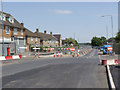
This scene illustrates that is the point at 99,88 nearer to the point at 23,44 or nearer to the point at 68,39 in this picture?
the point at 23,44

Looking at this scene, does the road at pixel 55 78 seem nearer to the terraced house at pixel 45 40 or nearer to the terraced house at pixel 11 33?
the terraced house at pixel 11 33

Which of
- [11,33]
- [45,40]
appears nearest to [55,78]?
[11,33]

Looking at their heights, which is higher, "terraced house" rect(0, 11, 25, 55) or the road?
"terraced house" rect(0, 11, 25, 55)

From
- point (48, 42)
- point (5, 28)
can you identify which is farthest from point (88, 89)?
point (48, 42)

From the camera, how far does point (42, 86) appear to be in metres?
10.0

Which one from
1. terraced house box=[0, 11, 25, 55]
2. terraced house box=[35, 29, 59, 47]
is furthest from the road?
terraced house box=[35, 29, 59, 47]

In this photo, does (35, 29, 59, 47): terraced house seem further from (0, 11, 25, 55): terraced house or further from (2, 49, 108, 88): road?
(2, 49, 108, 88): road

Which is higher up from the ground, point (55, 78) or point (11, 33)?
point (11, 33)

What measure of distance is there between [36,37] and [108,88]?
203 ft

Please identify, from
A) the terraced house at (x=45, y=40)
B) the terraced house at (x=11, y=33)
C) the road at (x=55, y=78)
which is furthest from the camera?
the terraced house at (x=45, y=40)

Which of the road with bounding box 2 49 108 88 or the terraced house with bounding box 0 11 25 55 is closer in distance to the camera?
the road with bounding box 2 49 108 88

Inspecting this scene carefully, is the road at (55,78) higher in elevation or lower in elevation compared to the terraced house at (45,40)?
lower

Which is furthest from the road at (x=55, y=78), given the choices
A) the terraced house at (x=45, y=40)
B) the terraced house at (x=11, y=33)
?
the terraced house at (x=45, y=40)

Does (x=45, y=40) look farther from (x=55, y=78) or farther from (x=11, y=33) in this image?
(x=55, y=78)
